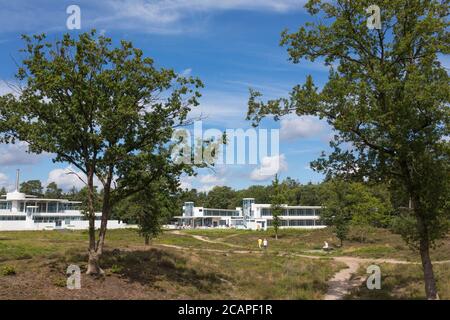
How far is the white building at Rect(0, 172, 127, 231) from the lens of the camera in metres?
90.3

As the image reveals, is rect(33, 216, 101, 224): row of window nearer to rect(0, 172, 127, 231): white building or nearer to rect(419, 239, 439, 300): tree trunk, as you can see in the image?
rect(0, 172, 127, 231): white building

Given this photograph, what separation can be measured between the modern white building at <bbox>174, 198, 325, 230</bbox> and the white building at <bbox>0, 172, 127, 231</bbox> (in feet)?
102

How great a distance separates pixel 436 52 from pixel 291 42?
6181 millimetres

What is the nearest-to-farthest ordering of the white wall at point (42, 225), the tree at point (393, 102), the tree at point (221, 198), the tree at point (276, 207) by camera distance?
the tree at point (393, 102) → the tree at point (276, 207) → the white wall at point (42, 225) → the tree at point (221, 198)

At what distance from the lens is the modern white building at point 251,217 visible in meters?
117

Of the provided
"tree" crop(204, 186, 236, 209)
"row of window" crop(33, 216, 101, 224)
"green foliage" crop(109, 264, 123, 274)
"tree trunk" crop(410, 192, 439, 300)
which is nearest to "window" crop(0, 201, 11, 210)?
"row of window" crop(33, 216, 101, 224)

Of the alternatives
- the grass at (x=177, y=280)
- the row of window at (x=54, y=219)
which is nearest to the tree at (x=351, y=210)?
the grass at (x=177, y=280)

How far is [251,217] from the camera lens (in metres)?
118

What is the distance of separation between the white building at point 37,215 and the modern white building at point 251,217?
3113cm

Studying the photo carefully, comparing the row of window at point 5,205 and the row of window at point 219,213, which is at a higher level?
the row of window at point 5,205

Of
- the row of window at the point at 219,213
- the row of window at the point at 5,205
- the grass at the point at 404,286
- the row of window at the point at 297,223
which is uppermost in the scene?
the row of window at the point at 5,205

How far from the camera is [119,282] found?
19422mm

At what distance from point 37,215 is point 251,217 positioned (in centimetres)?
5318

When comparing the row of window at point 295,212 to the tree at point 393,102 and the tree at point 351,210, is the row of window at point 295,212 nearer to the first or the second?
the tree at point 351,210
